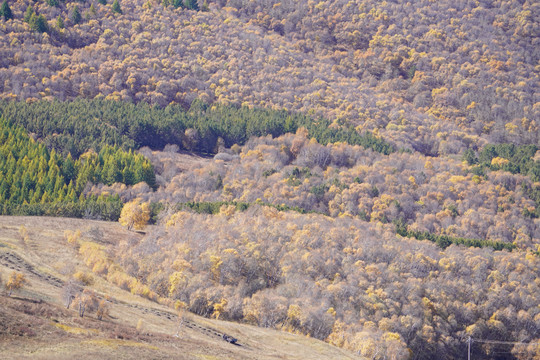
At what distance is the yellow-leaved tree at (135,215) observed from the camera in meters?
139

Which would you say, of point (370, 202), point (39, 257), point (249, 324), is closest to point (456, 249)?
point (370, 202)

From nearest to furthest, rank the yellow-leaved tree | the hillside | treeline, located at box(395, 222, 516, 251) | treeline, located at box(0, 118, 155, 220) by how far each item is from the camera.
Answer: the hillside → treeline, located at box(0, 118, 155, 220) → the yellow-leaved tree → treeline, located at box(395, 222, 516, 251)

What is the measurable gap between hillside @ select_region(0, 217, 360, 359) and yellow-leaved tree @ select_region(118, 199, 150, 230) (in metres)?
15.3

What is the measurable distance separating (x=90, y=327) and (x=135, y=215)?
218 ft

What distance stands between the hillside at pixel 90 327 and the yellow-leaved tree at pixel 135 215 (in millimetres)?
15336

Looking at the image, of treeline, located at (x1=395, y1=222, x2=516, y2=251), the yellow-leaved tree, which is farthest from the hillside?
treeline, located at (x1=395, y1=222, x2=516, y2=251)

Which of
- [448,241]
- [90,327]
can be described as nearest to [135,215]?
[90,327]

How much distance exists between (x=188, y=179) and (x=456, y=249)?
65.9 metres

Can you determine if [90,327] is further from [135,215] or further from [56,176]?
[56,176]

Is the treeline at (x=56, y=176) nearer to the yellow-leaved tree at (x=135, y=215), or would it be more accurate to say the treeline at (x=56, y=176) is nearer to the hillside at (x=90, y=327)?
the yellow-leaved tree at (x=135, y=215)

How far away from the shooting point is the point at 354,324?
112m

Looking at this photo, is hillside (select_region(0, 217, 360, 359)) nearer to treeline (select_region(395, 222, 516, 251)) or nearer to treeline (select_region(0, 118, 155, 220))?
treeline (select_region(0, 118, 155, 220))

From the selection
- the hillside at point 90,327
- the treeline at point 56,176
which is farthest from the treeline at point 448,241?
the hillside at point 90,327

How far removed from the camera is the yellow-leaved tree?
455 feet
